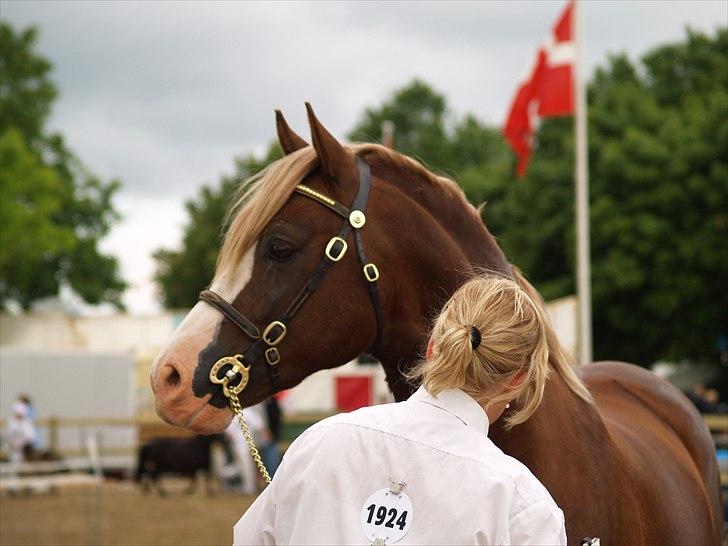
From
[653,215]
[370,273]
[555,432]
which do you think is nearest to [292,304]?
[370,273]

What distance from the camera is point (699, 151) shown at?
88.1 ft

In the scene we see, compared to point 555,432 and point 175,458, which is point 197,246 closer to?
point 175,458

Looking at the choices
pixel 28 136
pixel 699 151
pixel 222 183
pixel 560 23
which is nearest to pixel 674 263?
pixel 699 151

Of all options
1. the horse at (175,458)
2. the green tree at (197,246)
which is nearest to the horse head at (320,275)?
the horse at (175,458)

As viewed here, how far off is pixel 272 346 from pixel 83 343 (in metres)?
25.6

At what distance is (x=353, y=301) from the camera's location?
10.0ft

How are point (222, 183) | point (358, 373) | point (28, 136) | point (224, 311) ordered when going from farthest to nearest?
point (222, 183)
point (28, 136)
point (358, 373)
point (224, 311)

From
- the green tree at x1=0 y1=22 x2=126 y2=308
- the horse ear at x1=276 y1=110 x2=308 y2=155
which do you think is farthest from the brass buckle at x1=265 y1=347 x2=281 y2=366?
the green tree at x1=0 y1=22 x2=126 y2=308

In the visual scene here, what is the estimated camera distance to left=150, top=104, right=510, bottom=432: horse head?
2.89 meters

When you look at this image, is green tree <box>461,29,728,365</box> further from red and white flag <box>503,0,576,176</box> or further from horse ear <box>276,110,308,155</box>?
horse ear <box>276,110,308,155</box>

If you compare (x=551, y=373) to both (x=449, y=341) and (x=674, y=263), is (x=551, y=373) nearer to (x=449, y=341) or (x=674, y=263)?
(x=449, y=341)

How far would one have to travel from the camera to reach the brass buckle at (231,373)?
287 cm

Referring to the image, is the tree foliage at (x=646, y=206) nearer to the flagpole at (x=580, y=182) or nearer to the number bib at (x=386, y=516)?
the flagpole at (x=580, y=182)

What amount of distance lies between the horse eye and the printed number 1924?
1.21 m
